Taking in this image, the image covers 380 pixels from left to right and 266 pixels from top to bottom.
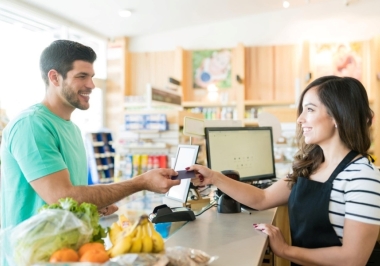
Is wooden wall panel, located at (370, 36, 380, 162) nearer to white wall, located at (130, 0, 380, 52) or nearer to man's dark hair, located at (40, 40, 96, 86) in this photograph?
white wall, located at (130, 0, 380, 52)

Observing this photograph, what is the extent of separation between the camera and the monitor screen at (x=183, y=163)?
2211 mm

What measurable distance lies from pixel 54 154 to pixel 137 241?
75 cm

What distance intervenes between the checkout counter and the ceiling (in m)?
4.87

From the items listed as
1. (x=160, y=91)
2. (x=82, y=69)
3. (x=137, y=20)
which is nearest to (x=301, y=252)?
(x=82, y=69)

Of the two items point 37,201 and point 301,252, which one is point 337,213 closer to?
point 301,252

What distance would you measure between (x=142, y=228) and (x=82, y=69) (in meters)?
1.14

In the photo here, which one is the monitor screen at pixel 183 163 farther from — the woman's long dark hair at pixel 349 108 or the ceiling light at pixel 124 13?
the ceiling light at pixel 124 13

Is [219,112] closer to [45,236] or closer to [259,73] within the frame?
[259,73]

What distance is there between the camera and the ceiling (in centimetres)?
613

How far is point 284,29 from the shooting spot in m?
7.66

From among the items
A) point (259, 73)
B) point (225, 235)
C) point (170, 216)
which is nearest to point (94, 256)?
point (225, 235)

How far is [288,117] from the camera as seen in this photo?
6848 mm

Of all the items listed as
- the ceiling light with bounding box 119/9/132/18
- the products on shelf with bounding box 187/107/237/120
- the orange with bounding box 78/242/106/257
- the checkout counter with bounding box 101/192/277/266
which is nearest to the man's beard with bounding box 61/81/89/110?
the checkout counter with bounding box 101/192/277/266

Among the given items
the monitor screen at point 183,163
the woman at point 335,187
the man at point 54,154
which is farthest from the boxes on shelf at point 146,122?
the woman at point 335,187
